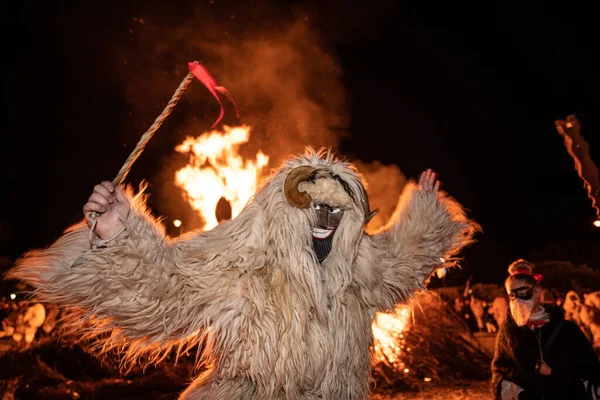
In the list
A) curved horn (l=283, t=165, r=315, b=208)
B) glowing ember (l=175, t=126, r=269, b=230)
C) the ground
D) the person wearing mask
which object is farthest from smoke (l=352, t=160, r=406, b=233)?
curved horn (l=283, t=165, r=315, b=208)

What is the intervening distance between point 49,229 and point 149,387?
1866 centimetres

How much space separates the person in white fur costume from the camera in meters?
1.89

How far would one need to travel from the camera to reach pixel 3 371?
5.85 m

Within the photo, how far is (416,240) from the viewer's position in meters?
2.79

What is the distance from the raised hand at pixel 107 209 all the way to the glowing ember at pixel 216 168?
369 inches

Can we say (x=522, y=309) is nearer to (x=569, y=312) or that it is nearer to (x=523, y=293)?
(x=523, y=293)

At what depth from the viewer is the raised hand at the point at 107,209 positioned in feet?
5.98

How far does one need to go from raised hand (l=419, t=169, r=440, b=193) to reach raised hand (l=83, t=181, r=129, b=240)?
5.89 ft

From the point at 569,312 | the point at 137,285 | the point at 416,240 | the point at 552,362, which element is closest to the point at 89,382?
the point at 137,285

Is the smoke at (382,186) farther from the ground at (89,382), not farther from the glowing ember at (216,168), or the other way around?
the ground at (89,382)

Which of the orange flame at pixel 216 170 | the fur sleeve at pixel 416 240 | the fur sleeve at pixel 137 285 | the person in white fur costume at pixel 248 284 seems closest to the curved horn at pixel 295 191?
the person in white fur costume at pixel 248 284

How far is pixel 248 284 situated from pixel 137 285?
461mm

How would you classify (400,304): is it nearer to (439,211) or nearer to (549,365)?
(439,211)

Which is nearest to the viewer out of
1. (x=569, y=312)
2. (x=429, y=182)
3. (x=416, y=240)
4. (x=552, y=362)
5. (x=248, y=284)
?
(x=248, y=284)
